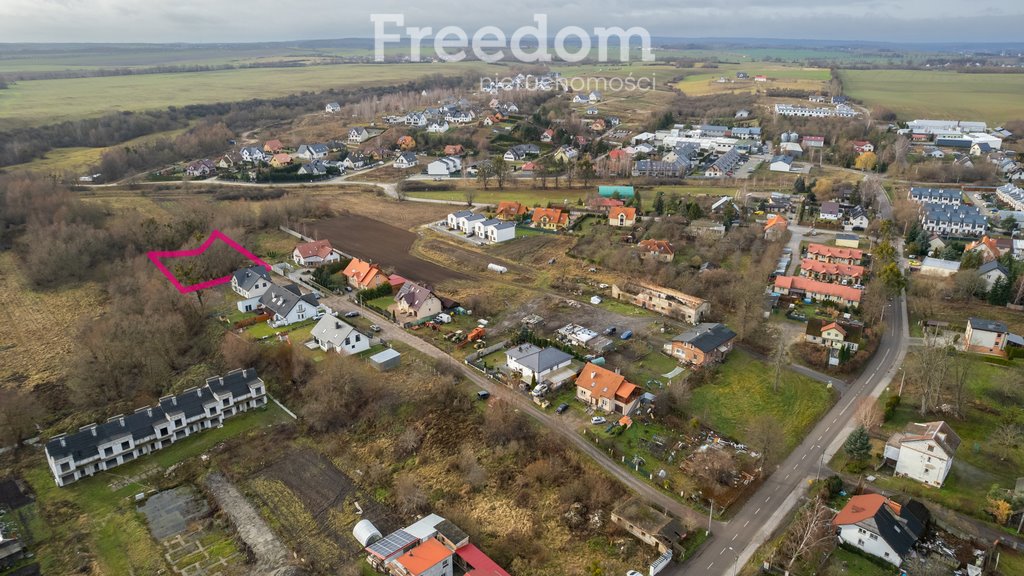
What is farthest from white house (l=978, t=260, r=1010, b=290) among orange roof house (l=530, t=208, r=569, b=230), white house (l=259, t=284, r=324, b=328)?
white house (l=259, t=284, r=324, b=328)

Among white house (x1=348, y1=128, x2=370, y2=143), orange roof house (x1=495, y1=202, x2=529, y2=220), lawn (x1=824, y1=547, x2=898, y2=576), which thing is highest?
white house (x1=348, y1=128, x2=370, y2=143)

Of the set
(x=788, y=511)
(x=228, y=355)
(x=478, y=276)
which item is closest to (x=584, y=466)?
(x=788, y=511)

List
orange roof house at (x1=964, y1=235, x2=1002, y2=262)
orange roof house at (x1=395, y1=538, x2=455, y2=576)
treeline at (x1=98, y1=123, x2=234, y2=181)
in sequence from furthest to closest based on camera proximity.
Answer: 1. treeline at (x1=98, y1=123, x2=234, y2=181)
2. orange roof house at (x1=964, y1=235, x2=1002, y2=262)
3. orange roof house at (x1=395, y1=538, x2=455, y2=576)

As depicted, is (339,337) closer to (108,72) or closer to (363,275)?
(363,275)

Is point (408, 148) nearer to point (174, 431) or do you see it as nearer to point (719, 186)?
point (719, 186)

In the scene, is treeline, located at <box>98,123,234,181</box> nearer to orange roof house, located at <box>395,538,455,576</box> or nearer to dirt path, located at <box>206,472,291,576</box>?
dirt path, located at <box>206,472,291,576</box>

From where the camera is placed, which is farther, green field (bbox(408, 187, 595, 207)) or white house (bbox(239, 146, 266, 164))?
white house (bbox(239, 146, 266, 164))
